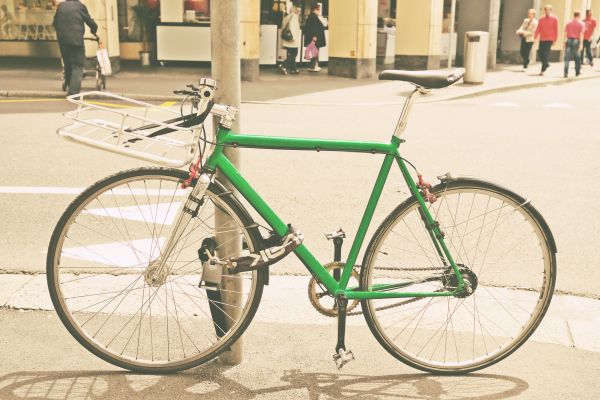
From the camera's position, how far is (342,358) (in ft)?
11.0

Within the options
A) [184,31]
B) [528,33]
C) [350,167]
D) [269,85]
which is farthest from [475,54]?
[350,167]

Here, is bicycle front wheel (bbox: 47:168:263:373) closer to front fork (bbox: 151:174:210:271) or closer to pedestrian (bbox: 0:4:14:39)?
Result: front fork (bbox: 151:174:210:271)

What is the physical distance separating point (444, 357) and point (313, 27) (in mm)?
18646

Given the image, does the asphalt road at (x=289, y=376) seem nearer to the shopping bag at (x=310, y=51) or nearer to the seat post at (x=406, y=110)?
the seat post at (x=406, y=110)

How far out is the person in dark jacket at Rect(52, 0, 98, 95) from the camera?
1408cm

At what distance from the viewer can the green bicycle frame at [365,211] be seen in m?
3.18

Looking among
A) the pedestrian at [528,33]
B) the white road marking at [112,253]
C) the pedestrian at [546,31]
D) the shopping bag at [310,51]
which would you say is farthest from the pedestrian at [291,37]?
the white road marking at [112,253]

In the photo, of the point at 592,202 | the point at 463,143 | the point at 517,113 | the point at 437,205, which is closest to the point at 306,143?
the point at 437,205

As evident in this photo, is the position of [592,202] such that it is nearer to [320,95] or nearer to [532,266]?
[532,266]

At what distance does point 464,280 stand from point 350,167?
4.84 metres

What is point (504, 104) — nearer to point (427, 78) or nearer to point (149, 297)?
point (427, 78)

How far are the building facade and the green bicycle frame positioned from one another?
15.8 meters

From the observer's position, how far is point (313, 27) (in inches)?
845

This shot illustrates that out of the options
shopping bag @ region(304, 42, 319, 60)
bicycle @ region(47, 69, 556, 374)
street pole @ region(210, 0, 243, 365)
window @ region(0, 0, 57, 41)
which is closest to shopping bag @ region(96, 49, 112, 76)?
shopping bag @ region(304, 42, 319, 60)
